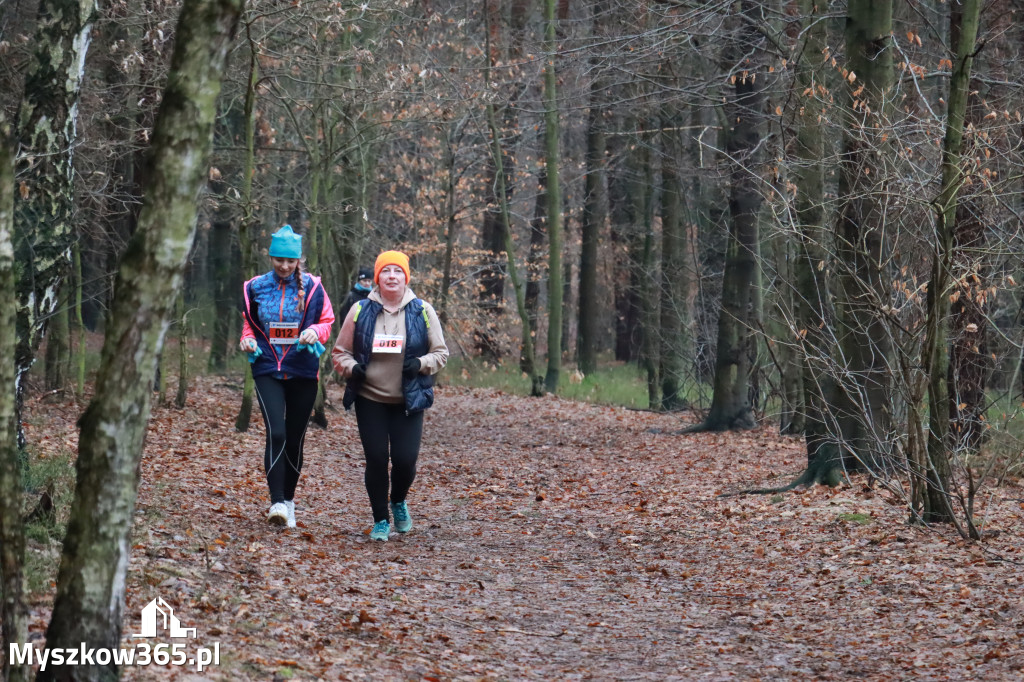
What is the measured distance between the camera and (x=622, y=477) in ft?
41.4

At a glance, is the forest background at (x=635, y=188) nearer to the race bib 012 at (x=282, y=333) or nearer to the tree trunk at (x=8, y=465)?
the tree trunk at (x=8, y=465)

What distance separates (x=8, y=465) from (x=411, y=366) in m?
4.23

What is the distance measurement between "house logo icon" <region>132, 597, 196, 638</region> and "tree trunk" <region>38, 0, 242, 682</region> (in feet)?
3.55

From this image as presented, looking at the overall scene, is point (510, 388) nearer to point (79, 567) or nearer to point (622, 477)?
point (622, 477)

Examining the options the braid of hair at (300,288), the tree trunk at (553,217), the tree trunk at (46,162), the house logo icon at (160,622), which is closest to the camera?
the house logo icon at (160,622)

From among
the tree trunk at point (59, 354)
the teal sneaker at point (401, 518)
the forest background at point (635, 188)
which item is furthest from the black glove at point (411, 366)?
the tree trunk at point (59, 354)

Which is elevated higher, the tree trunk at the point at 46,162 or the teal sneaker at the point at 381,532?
the tree trunk at the point at 46,162

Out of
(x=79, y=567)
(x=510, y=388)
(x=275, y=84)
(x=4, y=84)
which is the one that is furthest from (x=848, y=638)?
(x=510, y=388)

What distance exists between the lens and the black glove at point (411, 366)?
7.57 m

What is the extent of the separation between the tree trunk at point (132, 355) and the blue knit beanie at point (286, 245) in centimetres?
398

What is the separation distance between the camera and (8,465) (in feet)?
11.3

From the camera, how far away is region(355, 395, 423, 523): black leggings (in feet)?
25.4

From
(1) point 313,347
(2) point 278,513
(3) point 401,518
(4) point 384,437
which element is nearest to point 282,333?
(1) point 313,347

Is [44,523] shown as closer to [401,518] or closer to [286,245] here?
[286,245]
